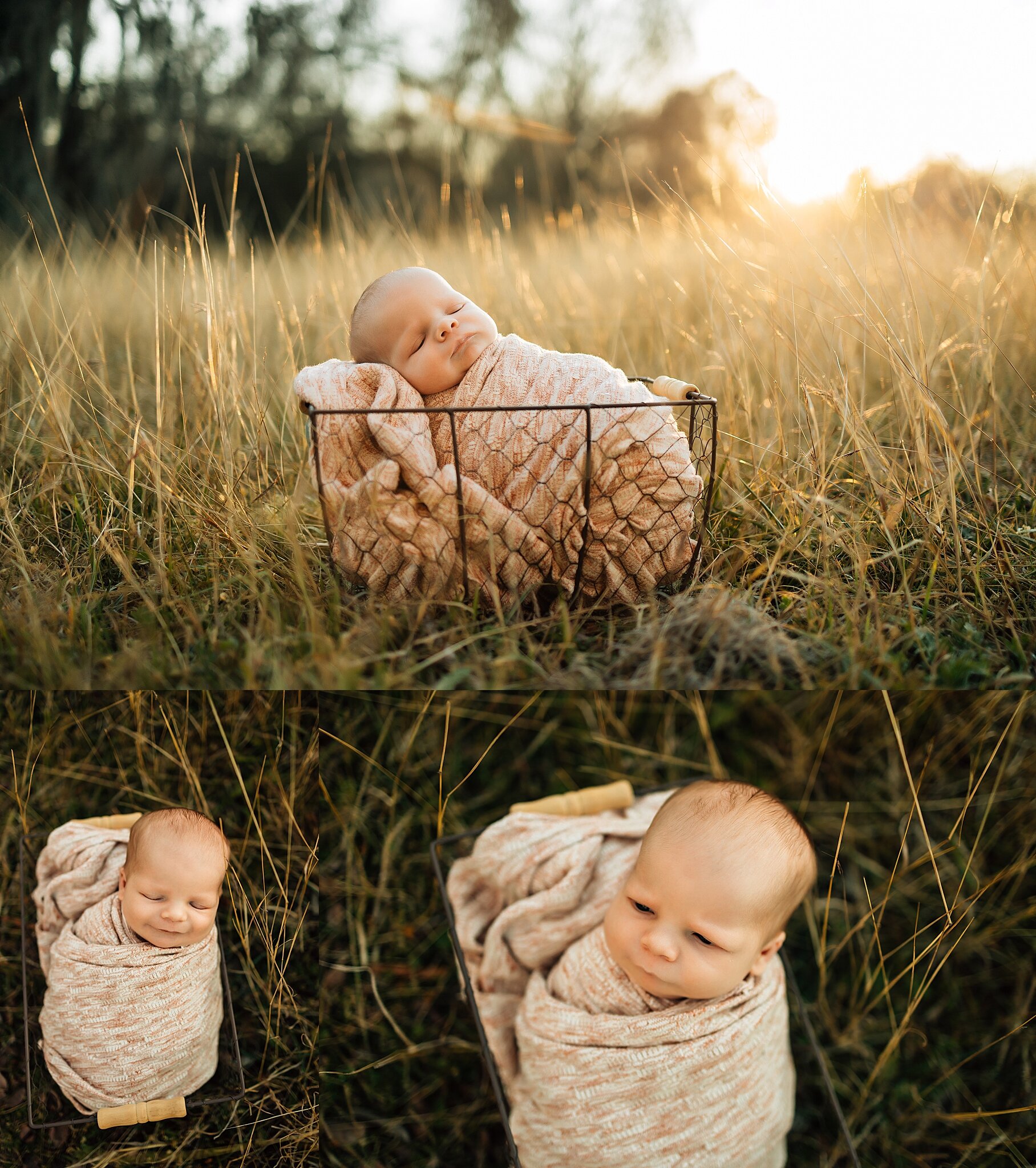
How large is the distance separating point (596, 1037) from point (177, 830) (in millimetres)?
803

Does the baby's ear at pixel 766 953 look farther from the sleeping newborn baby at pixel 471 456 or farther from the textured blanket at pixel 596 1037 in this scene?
the sleeping newborn baby at pixel 471 456

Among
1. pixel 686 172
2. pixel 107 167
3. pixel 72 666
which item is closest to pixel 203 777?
pixel 72 666

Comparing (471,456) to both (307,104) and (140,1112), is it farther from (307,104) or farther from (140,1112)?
(307,104)

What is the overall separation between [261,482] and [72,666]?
53 centimetres

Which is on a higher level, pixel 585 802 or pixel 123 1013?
pixel 585 802

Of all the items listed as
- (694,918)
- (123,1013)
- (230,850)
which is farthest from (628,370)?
(123,1013)

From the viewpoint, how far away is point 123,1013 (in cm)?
142

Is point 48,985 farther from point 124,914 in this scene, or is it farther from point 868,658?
point 868,658

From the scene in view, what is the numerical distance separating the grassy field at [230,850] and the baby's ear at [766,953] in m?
0.80

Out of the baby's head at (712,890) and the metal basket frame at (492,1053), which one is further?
the metal basket frame at (492,1053)

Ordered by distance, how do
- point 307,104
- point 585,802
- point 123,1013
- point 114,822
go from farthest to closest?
point 307,104
point 585,802
point 114,822
point 123,1013

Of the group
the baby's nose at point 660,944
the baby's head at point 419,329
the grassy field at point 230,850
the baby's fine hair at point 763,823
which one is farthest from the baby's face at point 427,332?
the baby's nose at point 660,944

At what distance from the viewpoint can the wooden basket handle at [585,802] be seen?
5.50 ft

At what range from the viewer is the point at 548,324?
2.12m
